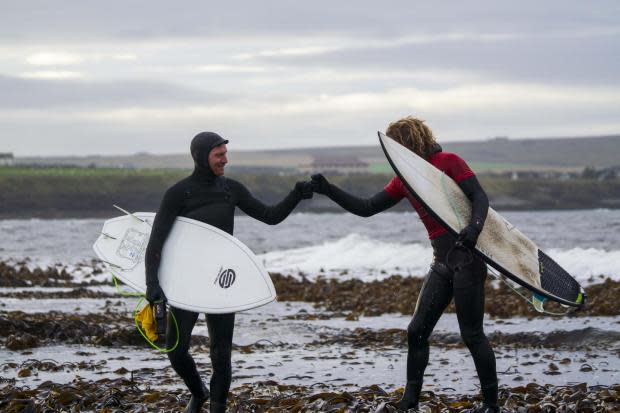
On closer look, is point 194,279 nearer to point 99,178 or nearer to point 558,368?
point 558,368

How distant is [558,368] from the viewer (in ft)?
30.3

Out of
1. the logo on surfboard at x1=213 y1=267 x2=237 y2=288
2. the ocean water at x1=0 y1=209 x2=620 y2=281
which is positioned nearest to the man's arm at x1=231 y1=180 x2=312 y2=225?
the logo on surfboard at x1=213 y1=267 x2=237 y2=288

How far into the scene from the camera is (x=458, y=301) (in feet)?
20.9

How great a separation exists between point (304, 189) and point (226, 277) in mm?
894

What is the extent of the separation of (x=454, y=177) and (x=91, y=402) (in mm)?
3350

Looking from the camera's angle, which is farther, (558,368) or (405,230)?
(405,230)

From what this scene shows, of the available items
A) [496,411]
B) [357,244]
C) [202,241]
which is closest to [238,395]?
[202,241]

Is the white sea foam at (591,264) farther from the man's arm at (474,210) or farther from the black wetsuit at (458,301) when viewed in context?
the man's arm at (474,210)

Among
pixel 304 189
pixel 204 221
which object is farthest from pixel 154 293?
pixel 304 189

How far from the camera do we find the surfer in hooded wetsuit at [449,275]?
6340 millimetres

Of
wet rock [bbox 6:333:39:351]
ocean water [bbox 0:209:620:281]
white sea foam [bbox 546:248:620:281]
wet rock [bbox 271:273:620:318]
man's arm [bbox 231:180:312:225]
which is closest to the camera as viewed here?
man's arm [bbox 231:180:312:225]

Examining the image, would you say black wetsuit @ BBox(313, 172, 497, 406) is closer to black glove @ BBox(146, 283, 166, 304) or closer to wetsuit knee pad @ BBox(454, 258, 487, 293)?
wetsuit knee pad @ BBox(454, 258, 487, 293)

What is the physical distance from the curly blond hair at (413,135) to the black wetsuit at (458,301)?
14.4 inches

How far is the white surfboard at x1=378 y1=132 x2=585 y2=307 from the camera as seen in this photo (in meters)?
6.28
